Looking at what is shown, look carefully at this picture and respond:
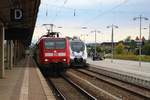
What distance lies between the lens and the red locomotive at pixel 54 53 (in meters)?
32.9

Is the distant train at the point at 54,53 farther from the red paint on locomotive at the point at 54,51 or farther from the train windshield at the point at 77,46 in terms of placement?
the train windshield at the point at 77,46

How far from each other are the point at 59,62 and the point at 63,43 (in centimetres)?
151

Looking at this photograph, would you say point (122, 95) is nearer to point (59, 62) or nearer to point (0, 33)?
point (0, 33)

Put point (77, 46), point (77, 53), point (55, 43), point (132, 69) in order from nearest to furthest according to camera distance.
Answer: point (55, 43)
point (132, 69)
point (77, 53)
point (77, 46)

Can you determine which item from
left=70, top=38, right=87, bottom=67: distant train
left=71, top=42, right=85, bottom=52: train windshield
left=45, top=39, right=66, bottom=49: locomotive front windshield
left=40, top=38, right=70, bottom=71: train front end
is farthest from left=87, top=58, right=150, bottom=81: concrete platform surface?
left=45, top=39, right=66, bottom=49: locomotive front windshield

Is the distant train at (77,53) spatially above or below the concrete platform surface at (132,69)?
above

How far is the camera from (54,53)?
1305 inches

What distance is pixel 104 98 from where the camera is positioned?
748 inches

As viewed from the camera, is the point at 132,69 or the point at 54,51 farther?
the point at 132,69

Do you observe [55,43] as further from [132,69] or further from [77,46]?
[77,46]

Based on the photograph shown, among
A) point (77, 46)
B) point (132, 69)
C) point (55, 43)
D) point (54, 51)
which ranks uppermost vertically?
point (55, 43)

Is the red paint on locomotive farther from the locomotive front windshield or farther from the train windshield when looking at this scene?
the train windshield

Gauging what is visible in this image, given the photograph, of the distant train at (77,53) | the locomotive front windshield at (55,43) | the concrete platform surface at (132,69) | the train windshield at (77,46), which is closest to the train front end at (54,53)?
the locomotive front windshield at (55,43)

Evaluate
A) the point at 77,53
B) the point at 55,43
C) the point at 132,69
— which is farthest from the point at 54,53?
the point at 77,53
